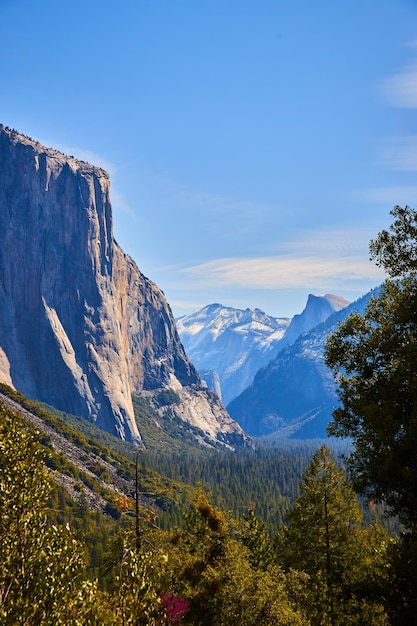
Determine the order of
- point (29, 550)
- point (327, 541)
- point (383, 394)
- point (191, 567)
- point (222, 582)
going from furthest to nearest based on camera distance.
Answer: point (327, 541) < point (191, 567) < point (222, 582) < point (383, 394) < point (29, 550)

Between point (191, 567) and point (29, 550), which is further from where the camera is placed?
point (191, 567)

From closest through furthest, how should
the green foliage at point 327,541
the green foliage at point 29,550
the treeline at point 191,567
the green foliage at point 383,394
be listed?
1. the green foliage at point 29,550
2. the treeline at point 191,567
3. the green foliage at point 383,394
4. the green foliage at point 327,541

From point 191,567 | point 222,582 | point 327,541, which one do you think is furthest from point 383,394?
point 191,567

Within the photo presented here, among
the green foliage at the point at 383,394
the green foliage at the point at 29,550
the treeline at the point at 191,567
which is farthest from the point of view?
the green foliage at the point at 383,394

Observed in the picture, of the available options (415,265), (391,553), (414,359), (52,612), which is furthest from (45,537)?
(415,265)

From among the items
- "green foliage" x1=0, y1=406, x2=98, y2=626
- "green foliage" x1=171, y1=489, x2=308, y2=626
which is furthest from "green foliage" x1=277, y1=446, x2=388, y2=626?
"green foliage" x1=0, y1=406, x2=98, y2=626

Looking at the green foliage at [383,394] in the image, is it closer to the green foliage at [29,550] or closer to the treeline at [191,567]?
the treeline at [191,567]

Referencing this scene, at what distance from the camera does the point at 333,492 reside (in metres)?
31.1

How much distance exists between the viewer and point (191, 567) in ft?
88.0

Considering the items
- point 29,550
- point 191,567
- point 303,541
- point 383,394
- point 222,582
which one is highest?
point 383,394

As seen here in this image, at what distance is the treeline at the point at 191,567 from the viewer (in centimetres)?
1661

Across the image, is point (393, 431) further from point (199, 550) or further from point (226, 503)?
point (226, 503)

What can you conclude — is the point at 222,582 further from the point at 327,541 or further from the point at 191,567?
the point at 327,541

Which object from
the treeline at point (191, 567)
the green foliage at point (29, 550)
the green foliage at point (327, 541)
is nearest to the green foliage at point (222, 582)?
the treeline at point (191, 567)
